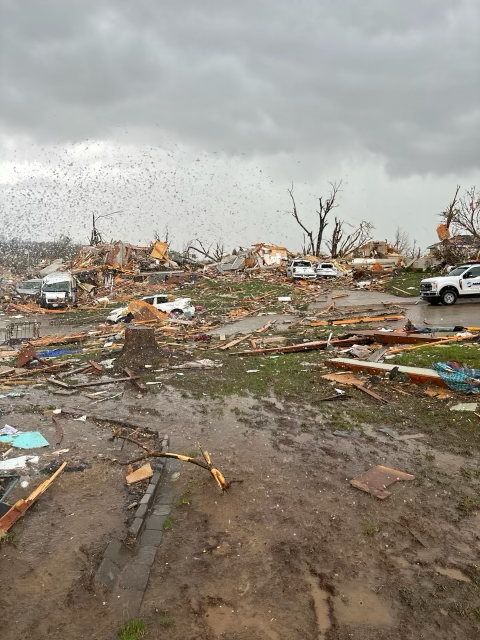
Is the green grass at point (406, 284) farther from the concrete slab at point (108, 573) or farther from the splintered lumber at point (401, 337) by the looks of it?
the concrete slab at point (108, 573)

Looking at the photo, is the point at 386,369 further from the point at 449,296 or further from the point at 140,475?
the point at 449,296

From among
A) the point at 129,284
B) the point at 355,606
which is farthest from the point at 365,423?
the point at 129,284

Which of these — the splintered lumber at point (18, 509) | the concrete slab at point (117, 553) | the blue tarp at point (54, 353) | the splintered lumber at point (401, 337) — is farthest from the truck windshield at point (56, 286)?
the concrete slab at point (117, 553)

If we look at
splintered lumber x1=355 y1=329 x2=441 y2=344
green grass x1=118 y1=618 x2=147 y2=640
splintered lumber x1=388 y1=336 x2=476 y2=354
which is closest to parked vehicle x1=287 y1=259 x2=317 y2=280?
splintered lumber x1=355 y1=329 x2=441 y2=344

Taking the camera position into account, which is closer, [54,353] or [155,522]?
[155,522]

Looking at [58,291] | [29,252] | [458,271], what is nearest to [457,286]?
[458,271]

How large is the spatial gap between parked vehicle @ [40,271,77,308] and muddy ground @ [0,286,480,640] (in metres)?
19.3

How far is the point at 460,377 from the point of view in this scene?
837cm

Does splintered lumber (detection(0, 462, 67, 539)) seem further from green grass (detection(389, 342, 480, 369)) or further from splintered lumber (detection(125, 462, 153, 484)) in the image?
green grass (detection(389, 342, 480, 369))

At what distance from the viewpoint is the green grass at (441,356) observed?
9.78 m

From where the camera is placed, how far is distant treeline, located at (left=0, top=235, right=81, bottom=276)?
42941 millimetres

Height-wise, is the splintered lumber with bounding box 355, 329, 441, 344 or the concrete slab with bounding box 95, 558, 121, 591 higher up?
the splintered lumber with bounding box 355, 329, 441, 344

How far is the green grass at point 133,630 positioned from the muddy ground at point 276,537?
66mm

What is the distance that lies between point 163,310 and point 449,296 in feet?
45.6
